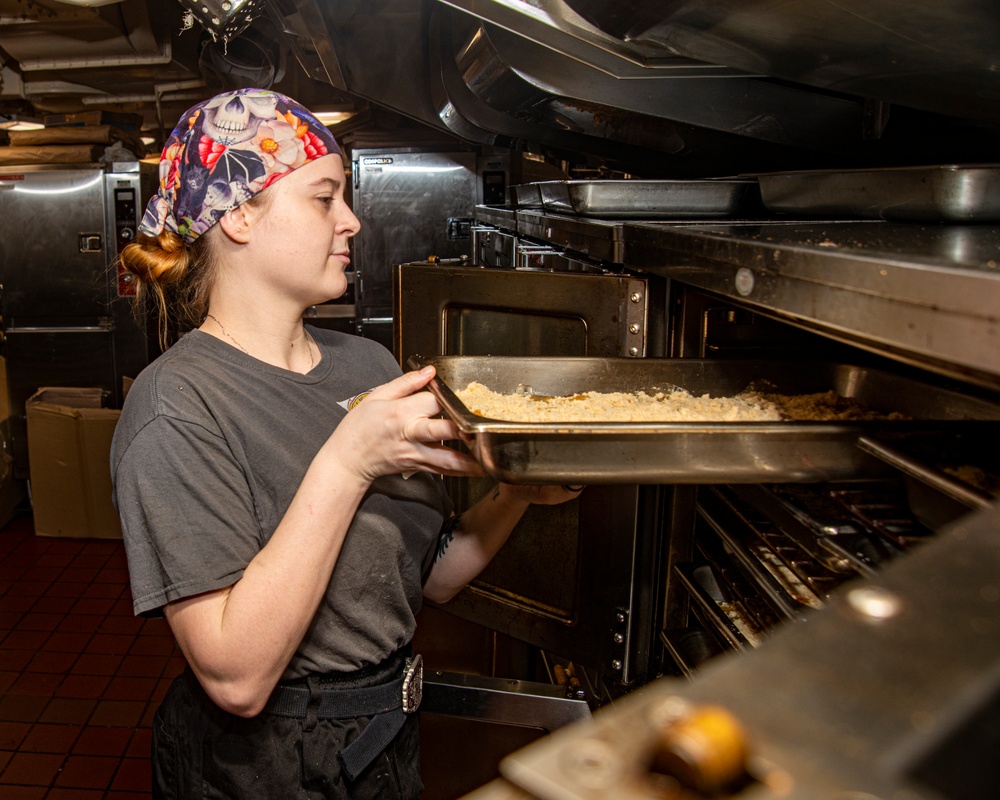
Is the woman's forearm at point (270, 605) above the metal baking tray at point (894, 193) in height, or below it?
below

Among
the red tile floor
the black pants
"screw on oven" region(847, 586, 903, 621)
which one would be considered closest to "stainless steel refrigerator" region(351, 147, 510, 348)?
the red tile floor

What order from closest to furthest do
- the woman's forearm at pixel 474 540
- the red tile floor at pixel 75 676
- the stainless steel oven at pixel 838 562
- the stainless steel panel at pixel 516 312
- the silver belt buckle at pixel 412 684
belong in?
the stainless steel oven at pixel 838 562
the silver belt buckle at pixel 412 684
the woman's forearm at pixel 474 540
the stainless steel panel at pixel 516 312
the red tile floor at pixel 75 676

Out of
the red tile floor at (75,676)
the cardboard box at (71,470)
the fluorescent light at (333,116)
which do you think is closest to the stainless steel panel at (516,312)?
the red tile floor at (75,676)

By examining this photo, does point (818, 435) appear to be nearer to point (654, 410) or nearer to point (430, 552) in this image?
point (654, 410)

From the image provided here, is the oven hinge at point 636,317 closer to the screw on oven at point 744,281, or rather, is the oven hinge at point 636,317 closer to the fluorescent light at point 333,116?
the screw on oven at point 744,281

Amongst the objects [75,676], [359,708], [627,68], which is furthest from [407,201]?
[359,708]

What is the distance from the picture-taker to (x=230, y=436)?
1444 millimetres

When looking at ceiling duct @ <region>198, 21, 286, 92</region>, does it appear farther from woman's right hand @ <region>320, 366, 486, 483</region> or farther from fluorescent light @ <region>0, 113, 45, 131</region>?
woman's right hand @ <region>320, 366, 486, 483</region>

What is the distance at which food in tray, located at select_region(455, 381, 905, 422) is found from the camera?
141cm

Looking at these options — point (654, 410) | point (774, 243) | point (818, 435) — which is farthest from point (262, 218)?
point (818, 435)

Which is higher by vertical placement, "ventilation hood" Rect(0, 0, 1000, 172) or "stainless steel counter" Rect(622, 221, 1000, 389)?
"ventilation hood" Rect(0, 0, 1000, 172)

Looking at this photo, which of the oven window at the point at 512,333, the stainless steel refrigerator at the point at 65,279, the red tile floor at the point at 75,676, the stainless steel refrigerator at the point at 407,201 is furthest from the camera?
the stainless steel refrigerator at the point at 65,279

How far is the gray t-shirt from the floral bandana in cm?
25

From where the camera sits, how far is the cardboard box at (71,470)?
5.21 meters
